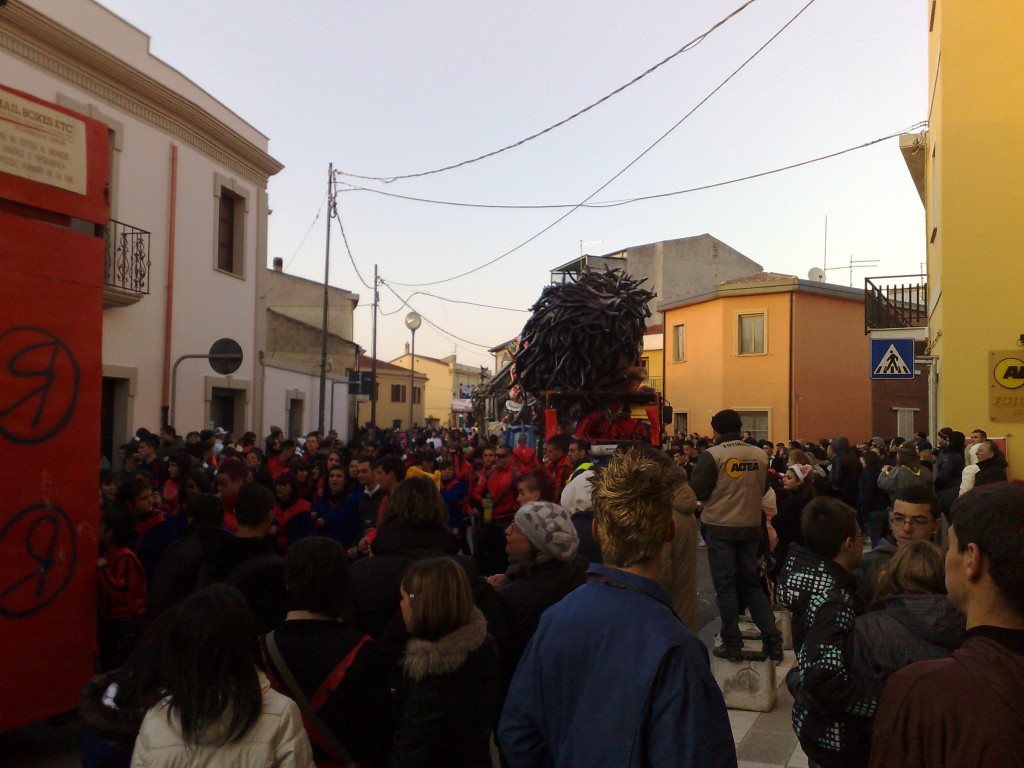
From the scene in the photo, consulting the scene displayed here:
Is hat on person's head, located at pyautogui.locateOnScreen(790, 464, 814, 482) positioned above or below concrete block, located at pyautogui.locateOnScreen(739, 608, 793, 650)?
above

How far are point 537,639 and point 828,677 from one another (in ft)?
3.63

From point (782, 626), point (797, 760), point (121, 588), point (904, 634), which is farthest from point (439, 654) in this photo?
point (782, 626)

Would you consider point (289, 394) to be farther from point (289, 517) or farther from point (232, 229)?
point (289, 517)

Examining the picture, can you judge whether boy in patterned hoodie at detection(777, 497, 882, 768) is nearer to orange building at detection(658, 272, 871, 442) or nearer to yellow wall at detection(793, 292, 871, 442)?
orange building at detection(658, 272, 871, 442)

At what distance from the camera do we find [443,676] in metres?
2.94

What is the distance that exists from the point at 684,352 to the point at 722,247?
1145cm

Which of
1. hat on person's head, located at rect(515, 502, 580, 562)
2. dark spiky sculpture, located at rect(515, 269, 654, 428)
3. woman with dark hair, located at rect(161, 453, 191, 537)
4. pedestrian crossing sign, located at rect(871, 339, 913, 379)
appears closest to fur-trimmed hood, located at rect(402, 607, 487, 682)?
hat on person's head, located at rect(515, 502, 580, 562)

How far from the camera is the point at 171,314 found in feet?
53.8

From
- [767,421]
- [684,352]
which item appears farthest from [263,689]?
[684,352]

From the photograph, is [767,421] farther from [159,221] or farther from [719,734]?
[719,734]

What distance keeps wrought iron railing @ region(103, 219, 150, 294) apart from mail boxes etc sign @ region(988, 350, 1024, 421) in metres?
13.2

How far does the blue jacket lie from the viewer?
200 centimetres

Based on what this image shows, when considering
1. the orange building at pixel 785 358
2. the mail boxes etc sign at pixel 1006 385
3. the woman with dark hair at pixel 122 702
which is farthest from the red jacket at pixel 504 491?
the orange building at pixel 785 358

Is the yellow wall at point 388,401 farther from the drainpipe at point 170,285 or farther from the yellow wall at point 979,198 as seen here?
the yellow wall at point 979,198
